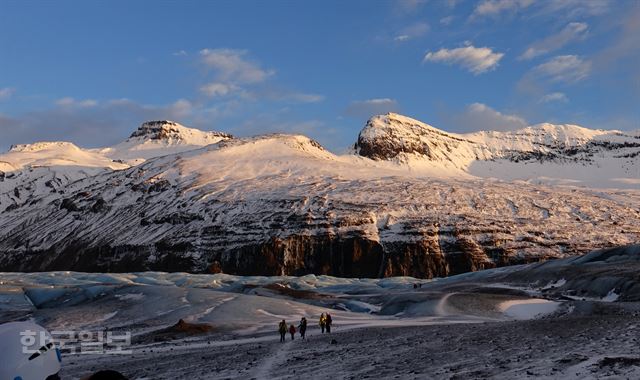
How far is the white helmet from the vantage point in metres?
7.46

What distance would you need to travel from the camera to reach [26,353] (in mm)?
7617

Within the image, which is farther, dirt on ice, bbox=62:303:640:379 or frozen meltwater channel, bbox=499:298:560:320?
frozen meltwater channel, bbox=499:298:560:320

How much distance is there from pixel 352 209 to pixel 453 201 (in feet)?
89.9

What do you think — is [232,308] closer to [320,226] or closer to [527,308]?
[527,308]

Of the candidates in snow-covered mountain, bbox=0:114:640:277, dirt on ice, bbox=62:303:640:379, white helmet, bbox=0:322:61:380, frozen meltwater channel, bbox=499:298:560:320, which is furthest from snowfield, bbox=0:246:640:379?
snow-covered mountain, bbox=0:114:640:277

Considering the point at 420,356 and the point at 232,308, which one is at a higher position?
the point at 420,356

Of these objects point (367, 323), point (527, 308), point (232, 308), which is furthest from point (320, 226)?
point (367, 323)

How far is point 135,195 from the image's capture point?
18762 cm

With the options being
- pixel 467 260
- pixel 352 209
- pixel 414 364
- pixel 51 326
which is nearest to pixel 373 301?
pixel 51 326

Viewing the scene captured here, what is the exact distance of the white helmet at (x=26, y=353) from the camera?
7461 millimetres

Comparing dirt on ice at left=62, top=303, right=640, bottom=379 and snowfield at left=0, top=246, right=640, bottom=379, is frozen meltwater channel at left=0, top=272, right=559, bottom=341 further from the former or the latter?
dirt on ice at left=62, top=303, right=640, bottom=379

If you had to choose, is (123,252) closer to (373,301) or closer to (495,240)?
(495,240)

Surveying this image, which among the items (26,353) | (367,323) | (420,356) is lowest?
(367,323)

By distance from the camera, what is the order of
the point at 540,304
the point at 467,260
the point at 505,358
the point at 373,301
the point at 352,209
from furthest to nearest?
the point at 352,209, the point at 467,260, the point at 373,301, the point at 540,304, the point at 505,358
